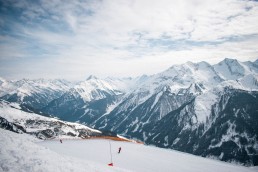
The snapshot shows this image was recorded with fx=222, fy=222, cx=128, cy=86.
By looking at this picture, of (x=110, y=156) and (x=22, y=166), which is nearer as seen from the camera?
(x=22, y=166)

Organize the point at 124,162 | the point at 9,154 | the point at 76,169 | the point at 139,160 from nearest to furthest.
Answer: the point at 76,169
the point at 9,154
the point at 124,162
the point at 139,160

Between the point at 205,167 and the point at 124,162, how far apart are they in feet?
43.1

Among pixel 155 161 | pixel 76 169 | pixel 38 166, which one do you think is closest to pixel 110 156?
pixel 155 161

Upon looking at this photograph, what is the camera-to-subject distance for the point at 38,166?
864 inches

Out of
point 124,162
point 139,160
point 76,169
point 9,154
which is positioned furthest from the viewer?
point 139,160

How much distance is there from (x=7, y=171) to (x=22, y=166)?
1393 mm

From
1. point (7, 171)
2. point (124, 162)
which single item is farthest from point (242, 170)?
point (7, 171)

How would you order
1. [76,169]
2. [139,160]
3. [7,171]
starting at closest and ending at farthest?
1. [7,171]
2. [76,169]
3. [139,160]

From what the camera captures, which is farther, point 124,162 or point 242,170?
point 242,170

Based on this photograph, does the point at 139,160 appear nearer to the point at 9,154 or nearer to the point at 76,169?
the point at 76,169

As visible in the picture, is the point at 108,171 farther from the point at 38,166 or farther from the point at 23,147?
the point at 23,147

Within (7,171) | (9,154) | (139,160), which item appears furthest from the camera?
(139,160)

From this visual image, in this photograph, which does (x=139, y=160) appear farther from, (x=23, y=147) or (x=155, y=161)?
(x=23, y=147)

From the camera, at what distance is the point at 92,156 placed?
114ft
